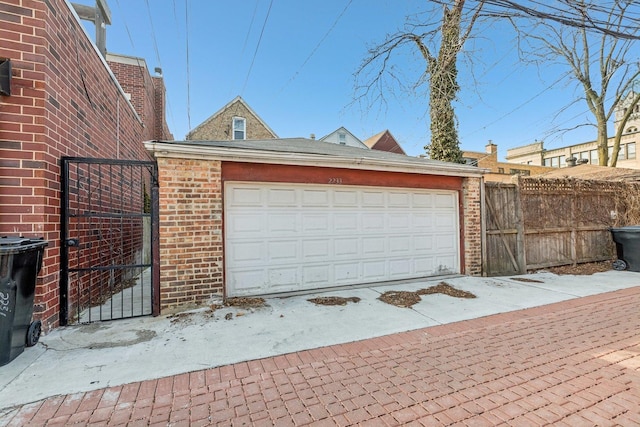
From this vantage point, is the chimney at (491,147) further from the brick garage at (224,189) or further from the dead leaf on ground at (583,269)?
the brick garage at (224,189)

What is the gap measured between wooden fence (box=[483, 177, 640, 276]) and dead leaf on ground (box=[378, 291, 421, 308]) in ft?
8.80

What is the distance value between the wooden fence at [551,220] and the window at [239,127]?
15725mm

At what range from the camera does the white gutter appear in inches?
169

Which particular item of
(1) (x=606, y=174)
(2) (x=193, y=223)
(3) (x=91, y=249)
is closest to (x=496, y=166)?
(1) (x=606, y=174)

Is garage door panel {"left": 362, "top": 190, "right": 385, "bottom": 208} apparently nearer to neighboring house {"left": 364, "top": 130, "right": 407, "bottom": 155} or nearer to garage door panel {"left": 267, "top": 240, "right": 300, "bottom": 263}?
garage door panel {"left": 267, "top": 240, "right": 300, "bottom": 263}

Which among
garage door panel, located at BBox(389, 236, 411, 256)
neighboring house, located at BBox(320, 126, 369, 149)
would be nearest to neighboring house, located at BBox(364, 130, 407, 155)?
neighboring house, located at BBox(320, 126, 369, 149)

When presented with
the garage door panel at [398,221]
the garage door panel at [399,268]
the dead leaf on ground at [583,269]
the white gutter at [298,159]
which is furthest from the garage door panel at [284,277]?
the dead leaf on ground at [583,269]

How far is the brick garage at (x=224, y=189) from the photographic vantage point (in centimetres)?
433

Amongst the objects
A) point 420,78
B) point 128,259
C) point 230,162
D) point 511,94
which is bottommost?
point 128,259

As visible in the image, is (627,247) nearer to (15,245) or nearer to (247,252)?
(247,252)

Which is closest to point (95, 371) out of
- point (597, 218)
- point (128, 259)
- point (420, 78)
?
point (128, 259)

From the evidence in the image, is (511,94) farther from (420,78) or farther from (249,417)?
(249,417)

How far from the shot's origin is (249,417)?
6.98 ft

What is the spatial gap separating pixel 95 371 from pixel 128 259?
4407 mm
